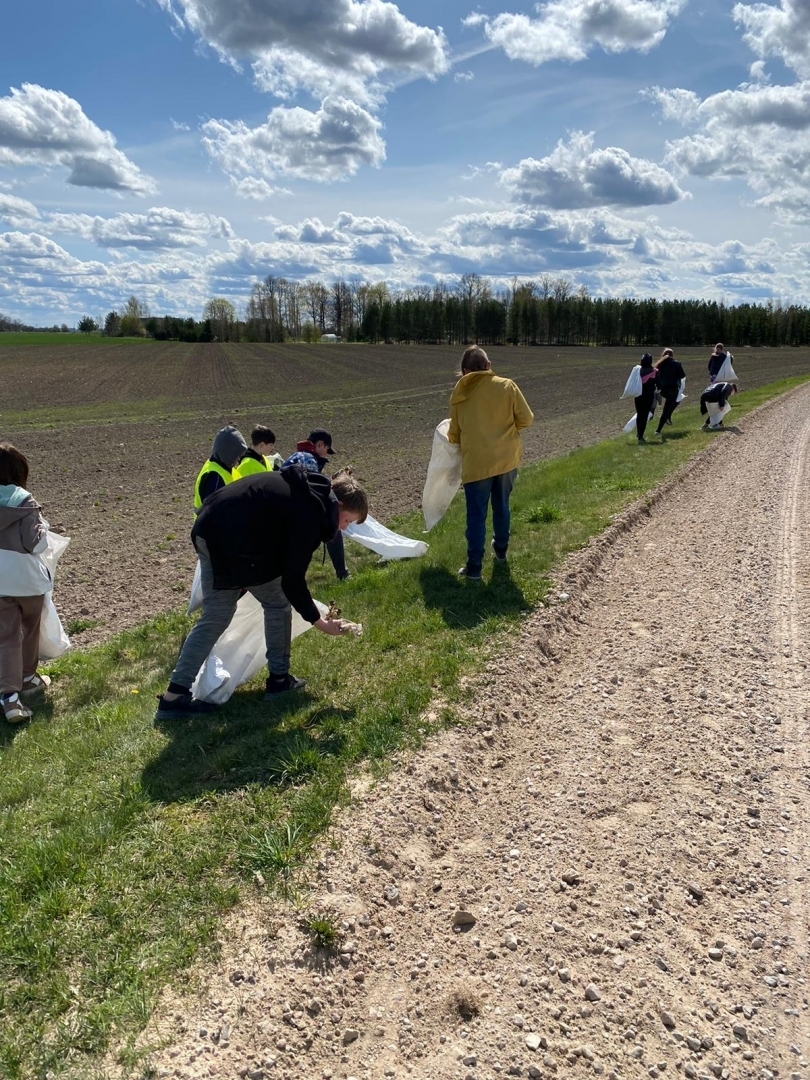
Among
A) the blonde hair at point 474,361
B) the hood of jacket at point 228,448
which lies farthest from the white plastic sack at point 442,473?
the hood of jacket at point 228,448

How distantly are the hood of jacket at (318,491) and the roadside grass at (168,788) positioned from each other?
1260 mm

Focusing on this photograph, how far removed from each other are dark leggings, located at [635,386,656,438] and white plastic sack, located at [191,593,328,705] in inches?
506

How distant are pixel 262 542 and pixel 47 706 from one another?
123 inches

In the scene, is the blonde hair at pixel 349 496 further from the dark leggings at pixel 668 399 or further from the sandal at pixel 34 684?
the dark leggings at pixel 668 399

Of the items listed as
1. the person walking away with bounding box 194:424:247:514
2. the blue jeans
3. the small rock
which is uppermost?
the person walking away with bounding box 194:424:247:514

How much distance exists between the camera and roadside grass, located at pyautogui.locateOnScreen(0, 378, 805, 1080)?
9.25 feet

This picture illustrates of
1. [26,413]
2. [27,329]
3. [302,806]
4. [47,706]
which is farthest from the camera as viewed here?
[27,329]

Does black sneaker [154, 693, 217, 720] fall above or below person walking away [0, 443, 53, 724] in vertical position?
below

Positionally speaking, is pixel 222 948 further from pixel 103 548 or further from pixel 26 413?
pixel 26 413

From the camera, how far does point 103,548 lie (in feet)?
35.3

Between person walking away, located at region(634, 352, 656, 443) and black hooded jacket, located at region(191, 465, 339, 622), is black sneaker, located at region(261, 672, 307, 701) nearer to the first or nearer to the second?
black hooded jacket, located at region(191, 465, 339, 622)

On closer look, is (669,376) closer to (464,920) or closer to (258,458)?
(258,458)

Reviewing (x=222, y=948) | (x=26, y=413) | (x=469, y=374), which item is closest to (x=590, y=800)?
(x=222, y=948)

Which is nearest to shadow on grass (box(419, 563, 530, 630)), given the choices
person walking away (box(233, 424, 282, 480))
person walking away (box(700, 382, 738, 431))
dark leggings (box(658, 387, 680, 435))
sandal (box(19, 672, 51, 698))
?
person walking away (box(233, 424, 282, 480))
